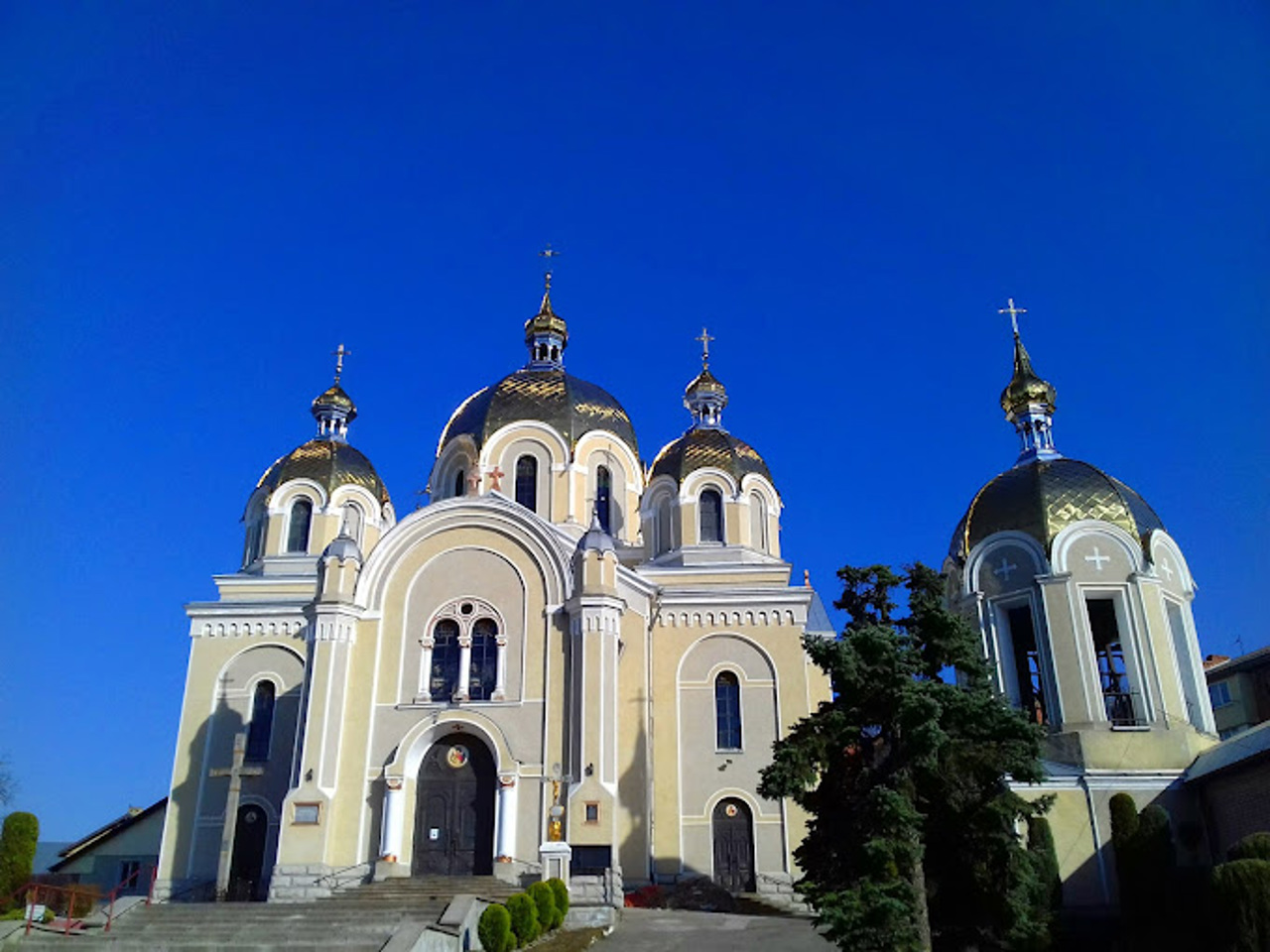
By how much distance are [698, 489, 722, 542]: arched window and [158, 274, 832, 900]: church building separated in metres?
0.08

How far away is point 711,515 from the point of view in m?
27.4

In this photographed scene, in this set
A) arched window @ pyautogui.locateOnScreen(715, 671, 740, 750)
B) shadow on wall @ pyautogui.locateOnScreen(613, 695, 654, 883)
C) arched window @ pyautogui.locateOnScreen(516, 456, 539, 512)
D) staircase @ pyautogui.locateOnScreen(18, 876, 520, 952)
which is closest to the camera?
staircase @ pyautogui.locateOnScreen(18, 876, 520, 952)

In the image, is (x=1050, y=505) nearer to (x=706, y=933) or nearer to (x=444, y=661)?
A: (x=706, y=933)

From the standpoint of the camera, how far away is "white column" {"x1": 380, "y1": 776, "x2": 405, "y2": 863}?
20.4m

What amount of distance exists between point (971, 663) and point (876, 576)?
1710 millimetres

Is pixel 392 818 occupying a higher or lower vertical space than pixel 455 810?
lower

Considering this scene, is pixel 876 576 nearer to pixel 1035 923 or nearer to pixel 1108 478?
pixel 1035 923

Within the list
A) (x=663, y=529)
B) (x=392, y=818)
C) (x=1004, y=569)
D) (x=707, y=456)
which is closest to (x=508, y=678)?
(x=392, y=818)

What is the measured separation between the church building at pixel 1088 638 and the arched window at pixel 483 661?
963cm

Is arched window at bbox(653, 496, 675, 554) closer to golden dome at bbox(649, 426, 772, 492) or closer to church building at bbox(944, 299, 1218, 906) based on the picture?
golden dome at bbox(649, 426, 772, 492)

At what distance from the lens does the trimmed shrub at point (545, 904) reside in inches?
663

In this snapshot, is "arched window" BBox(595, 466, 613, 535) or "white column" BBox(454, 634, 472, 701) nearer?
"white column" BBox(454, 634, 472, 701)

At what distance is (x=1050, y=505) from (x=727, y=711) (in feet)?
25.7

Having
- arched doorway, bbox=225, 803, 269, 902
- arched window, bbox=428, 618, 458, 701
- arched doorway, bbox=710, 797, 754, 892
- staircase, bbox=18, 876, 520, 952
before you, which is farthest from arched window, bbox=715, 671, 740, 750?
arched doorway, bbox=225, 803, 269, 902
